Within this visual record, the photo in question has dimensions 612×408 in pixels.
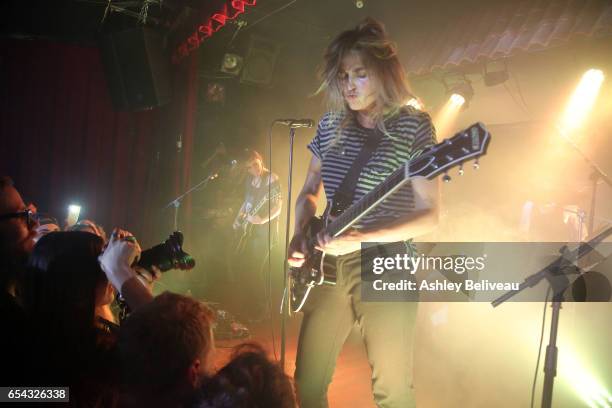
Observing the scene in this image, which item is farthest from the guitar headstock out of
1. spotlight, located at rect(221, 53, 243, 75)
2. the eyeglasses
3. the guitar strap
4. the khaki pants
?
spotlight, located at rect(221, 53, 243, 75)

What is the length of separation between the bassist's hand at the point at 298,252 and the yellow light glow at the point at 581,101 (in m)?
4.99

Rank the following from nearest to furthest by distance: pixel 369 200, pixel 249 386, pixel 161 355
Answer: pixel 249 386
pixel 161 355
pixel 369 200

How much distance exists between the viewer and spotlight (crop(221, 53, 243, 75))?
25.5 feet

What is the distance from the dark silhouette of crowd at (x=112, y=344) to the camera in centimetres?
132

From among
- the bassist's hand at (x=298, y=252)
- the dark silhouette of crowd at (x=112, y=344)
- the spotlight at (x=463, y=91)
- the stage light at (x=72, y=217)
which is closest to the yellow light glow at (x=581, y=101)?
the spotlight at (x=463, y=91)

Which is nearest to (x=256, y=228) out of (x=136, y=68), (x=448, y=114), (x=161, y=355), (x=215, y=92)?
(x=215, y=92)

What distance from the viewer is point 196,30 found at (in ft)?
22.5

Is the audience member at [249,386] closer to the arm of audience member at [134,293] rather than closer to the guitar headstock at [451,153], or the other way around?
the arm of audience member at [134,293]

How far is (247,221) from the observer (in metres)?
7.52

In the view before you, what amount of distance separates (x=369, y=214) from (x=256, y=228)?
562cm

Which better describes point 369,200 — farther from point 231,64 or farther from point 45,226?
point 231,64

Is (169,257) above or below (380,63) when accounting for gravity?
below

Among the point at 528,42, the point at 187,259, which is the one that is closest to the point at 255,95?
the point at 528,42

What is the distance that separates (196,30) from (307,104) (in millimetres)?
2545
